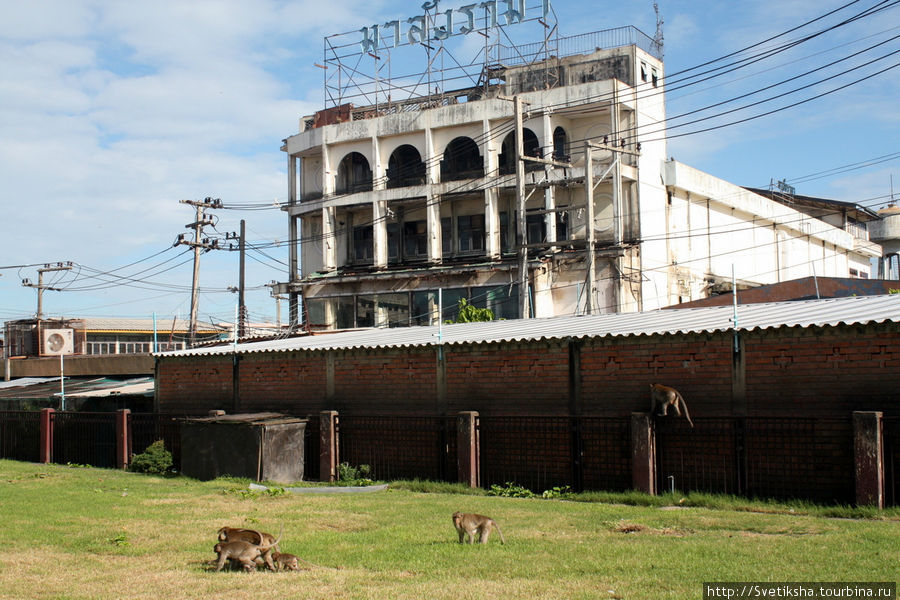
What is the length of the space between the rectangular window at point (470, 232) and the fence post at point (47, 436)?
2289 cm

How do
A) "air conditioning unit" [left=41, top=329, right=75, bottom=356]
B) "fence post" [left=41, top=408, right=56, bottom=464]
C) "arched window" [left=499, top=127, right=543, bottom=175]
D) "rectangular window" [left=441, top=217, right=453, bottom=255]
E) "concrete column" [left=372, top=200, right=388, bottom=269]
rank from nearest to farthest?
"fence post" [left=41, top=408, right=56, bottom=464]
"arched window" [left=499, top=127, right=543, bottom=175]
"rectangular window" [left=441, top=217, right=453, bottom=255]
"concrete column" [left=372, top=200, right=388, bottom=269]
"air conditioning unit" [left=41, top=329, right=75, bottom=356]

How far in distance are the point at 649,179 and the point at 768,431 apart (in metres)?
28.9

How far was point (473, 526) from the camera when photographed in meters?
10.9

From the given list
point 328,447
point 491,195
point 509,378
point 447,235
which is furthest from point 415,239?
point 509,378

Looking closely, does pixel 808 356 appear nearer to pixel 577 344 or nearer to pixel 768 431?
pixel 768 431

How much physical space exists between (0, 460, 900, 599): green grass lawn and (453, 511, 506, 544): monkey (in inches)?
7.1

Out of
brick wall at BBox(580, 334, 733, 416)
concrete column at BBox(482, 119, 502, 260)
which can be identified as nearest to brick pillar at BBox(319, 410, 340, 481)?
brick wall at BBox(580, 334, 733, 416)

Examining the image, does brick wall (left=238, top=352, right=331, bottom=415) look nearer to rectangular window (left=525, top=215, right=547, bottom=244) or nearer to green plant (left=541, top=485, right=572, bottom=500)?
green plant (left=541, top=485, right=572, bottom=500)

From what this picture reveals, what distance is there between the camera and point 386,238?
46344mm

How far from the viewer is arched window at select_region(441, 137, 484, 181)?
44531 millimetres

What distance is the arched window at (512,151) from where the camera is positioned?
4325cm

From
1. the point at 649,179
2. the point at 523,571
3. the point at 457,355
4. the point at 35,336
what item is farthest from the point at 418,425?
the point at 35,336

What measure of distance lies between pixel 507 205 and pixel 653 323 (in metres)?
26.2

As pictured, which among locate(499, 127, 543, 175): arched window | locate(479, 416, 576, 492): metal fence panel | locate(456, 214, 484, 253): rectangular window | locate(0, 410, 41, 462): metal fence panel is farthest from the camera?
locate(456, 214, 484, 253): rectangular window
